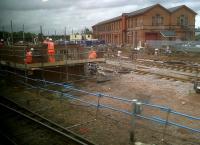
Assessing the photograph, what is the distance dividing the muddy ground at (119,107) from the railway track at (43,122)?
42 cm

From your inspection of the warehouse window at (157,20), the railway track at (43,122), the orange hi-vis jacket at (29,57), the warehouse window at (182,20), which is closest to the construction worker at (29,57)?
the orange hi-vis jacket at (29,57)

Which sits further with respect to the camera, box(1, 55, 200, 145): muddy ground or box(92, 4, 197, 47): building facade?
box(92, 4, 197, 47): building facade

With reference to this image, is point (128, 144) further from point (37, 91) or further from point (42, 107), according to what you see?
point (37, 91)

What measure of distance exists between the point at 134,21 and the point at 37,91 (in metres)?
44.3

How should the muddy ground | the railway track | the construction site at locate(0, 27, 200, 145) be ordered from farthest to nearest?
the muddy ground, the construction site at locate(0, 27, 200, 145), the railway track

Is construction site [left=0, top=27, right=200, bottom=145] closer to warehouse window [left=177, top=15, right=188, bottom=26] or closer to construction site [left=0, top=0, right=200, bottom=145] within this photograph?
construction site [left=0, top=0, right=200, bottom=145]

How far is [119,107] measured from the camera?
1398 centimetres

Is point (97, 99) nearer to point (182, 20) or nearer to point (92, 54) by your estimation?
point (92, 54)

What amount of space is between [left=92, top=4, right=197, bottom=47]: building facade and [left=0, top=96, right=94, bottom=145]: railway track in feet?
130

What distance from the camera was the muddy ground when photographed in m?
9.79

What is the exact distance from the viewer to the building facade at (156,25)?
54500 mm

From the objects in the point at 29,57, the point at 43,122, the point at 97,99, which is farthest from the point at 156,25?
the point at 43,122

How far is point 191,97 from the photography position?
16.3 meters

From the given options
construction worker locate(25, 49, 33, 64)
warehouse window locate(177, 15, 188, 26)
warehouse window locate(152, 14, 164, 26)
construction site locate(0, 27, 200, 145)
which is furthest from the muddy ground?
warehouse window locate(177, 15, 188, 26)
